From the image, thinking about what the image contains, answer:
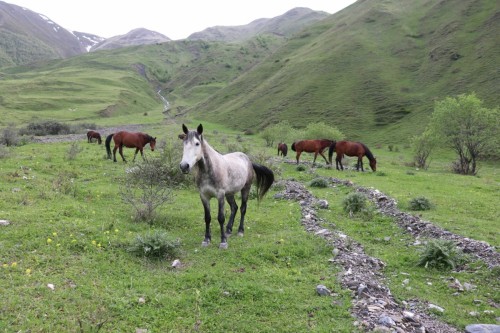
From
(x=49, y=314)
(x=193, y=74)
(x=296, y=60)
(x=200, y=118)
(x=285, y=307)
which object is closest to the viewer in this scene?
(x=49, y=314)

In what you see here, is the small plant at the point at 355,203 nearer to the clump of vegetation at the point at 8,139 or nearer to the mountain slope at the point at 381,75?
the clump of vegetation at the point at 8,139

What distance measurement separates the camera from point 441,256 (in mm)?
8609

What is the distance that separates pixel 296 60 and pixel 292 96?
26809 mm

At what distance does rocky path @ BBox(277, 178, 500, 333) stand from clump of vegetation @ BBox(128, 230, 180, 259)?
4.18 meters

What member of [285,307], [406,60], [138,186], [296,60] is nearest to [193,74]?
[296,60]

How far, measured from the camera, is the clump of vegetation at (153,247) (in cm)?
842

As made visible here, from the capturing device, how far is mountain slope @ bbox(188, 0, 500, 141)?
2771 inches

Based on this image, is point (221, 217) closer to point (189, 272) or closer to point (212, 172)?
point (212, 172)

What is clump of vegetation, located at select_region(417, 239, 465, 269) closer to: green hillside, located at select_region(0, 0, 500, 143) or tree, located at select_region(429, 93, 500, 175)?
tree, located at select_region(429, 93, 500, 175)

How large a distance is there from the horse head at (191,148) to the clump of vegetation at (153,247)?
2.03 m

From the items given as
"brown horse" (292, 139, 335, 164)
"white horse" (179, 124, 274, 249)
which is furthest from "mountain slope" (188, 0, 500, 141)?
"white horse" (179, 124, 274, 249)

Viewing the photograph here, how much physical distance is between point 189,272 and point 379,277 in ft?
14.5

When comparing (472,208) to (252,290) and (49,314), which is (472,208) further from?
(49,314)

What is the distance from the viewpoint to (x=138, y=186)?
16.7 meters
